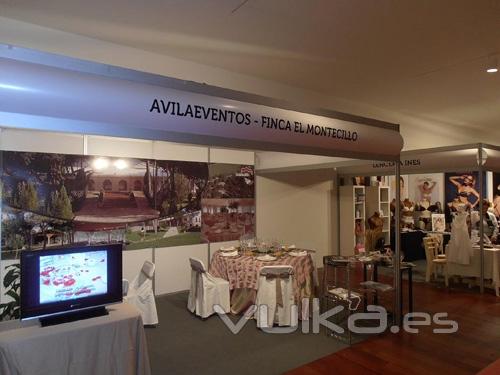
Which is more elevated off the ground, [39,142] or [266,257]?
[39,142]

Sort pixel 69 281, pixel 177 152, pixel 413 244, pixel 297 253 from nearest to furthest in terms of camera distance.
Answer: pixel 69 281
pixel 297 253
pixel 177 152
pixel 413 244

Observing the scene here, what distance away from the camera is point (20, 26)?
2.95m

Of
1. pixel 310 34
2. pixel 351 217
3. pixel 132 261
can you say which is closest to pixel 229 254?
pixel 132 261

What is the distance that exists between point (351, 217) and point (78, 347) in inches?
263

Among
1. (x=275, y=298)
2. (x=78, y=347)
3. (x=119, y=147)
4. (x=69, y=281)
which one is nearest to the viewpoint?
(x=78, y=347)

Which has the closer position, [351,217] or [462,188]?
[351,217]

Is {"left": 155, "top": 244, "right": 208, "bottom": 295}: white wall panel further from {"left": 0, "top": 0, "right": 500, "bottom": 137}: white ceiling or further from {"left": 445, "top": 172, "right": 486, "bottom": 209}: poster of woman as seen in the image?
{"left": 445, "top": 172, "right": 486, "bottom": 209}: poster of woman

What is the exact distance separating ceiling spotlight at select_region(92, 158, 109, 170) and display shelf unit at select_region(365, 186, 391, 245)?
598 centimetres

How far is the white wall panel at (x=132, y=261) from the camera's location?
5465 mm

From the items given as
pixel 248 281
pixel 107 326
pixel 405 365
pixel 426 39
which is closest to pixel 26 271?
pixel 107 326

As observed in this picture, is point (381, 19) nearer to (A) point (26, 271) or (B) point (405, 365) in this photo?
(B) point (405, 365)

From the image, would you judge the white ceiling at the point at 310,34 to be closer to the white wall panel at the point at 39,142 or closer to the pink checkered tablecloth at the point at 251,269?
the white wall panel at the point at 39,142

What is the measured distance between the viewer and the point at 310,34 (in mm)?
3166

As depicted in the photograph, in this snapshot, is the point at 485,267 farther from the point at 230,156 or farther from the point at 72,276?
the point at 72,276
